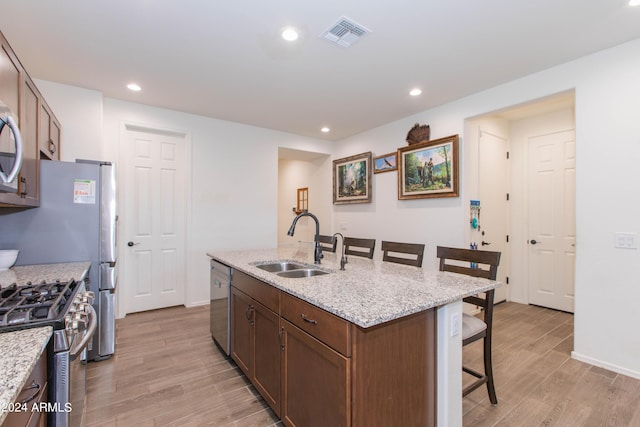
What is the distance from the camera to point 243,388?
2.16 metres

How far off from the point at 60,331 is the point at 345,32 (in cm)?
240

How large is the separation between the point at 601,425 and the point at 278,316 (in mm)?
2063

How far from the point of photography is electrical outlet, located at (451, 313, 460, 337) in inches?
59.6

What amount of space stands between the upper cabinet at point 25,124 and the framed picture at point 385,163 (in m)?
3.80

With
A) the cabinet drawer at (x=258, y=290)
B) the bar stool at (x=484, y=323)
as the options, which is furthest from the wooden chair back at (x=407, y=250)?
the cabinet drawer at (x=258, y=290)

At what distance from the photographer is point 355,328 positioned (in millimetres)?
1192

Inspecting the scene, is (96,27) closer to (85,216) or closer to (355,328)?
(85,216)

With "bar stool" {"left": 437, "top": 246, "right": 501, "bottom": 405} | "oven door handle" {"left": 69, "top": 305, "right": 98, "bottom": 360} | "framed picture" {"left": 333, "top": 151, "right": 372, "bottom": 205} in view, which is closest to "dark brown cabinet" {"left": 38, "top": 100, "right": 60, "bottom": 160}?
"oven door handle" {"left": 69, "top": 305, "right": 98, "bottom": 360}

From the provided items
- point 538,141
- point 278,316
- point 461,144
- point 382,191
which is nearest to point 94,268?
point 278,316

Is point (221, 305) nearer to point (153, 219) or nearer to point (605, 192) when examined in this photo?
point (153, 219)

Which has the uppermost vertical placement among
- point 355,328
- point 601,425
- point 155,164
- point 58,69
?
point 58,69

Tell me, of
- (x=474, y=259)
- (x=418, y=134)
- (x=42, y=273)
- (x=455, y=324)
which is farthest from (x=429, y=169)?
(x=42, y=273)

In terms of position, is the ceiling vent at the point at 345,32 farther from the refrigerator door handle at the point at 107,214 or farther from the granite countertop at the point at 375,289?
the refrigerator door handle at the point at 107,214

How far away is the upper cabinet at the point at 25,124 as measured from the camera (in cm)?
160
